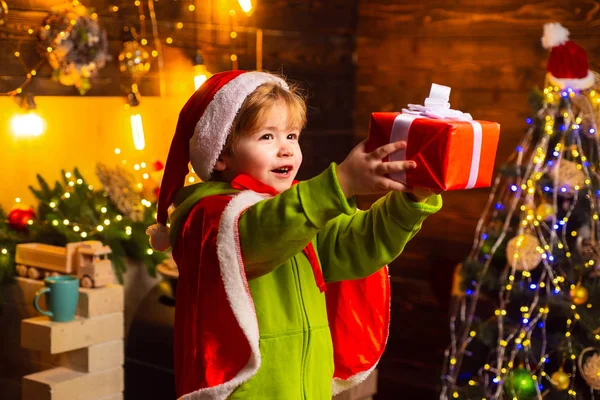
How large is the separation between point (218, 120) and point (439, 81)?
2.46m

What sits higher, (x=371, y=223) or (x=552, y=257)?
(x=371, y=223)

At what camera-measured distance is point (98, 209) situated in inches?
112

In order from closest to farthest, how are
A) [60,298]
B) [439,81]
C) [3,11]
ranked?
1. [60,298]
2. [3,11]
3. [439,81]

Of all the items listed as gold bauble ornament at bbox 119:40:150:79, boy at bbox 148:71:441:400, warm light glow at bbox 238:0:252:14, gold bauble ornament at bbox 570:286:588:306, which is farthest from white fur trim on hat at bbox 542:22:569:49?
boy at bbox 148:71:441:400

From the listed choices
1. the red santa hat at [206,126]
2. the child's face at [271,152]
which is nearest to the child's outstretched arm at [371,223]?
the child's face at [271,152]

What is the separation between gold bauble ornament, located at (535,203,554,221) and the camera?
9.62 feet

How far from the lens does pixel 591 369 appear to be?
2826mm

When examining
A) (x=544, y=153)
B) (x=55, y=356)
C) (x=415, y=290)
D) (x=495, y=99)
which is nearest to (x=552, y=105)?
(x=544, y=153)

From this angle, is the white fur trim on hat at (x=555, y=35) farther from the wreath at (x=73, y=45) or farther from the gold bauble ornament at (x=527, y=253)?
the wreath at (x=73, y=45)

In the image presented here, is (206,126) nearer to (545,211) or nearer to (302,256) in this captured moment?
(302,256)

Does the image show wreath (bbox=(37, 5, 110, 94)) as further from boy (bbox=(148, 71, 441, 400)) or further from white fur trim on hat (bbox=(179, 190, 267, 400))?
white fur trim on hat (bbox=(179, 190, 267, 400))

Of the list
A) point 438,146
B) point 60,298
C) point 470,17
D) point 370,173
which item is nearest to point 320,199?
point 370,173

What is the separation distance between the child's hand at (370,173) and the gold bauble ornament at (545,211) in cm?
171

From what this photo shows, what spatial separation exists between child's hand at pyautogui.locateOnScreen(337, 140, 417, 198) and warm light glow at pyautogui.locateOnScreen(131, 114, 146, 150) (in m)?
1.89
